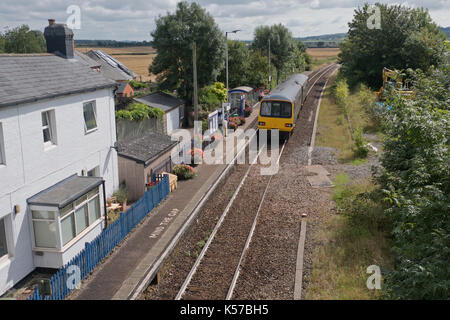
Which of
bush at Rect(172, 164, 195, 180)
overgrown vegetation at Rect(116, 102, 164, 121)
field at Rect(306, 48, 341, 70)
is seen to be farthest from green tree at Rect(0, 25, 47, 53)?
field at Rect(306, 48, 341, 70)

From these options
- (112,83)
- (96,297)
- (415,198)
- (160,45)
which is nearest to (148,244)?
(96,297)

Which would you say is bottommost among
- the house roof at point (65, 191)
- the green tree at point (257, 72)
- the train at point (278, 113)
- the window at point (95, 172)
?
the window at point (95, 172)

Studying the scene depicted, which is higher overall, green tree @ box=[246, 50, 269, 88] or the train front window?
green tree @ box=[246, 50, 269, 88]

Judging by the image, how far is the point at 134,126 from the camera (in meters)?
24.7

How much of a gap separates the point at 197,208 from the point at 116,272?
4.97 metres

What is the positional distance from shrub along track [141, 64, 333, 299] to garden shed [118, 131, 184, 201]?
2.89 meters

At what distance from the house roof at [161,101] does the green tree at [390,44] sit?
2304 cm

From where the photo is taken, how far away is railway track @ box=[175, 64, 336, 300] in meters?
10.1

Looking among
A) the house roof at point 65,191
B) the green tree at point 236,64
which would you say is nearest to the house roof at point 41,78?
the house roof at point 65,191

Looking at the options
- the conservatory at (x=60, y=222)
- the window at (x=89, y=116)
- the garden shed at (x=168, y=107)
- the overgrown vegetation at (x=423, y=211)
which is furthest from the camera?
the garden shed at (x=168, y=107)

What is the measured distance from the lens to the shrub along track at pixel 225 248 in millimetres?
10188

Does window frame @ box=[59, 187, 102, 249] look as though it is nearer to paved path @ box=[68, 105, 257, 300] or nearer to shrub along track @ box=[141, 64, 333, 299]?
paved path @ box=[68, 105, 257, 300]

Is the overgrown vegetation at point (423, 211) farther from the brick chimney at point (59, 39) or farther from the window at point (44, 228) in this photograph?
the brick chimney at point (59, 39)

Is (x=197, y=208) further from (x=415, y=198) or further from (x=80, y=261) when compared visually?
(x=415, y=198)
